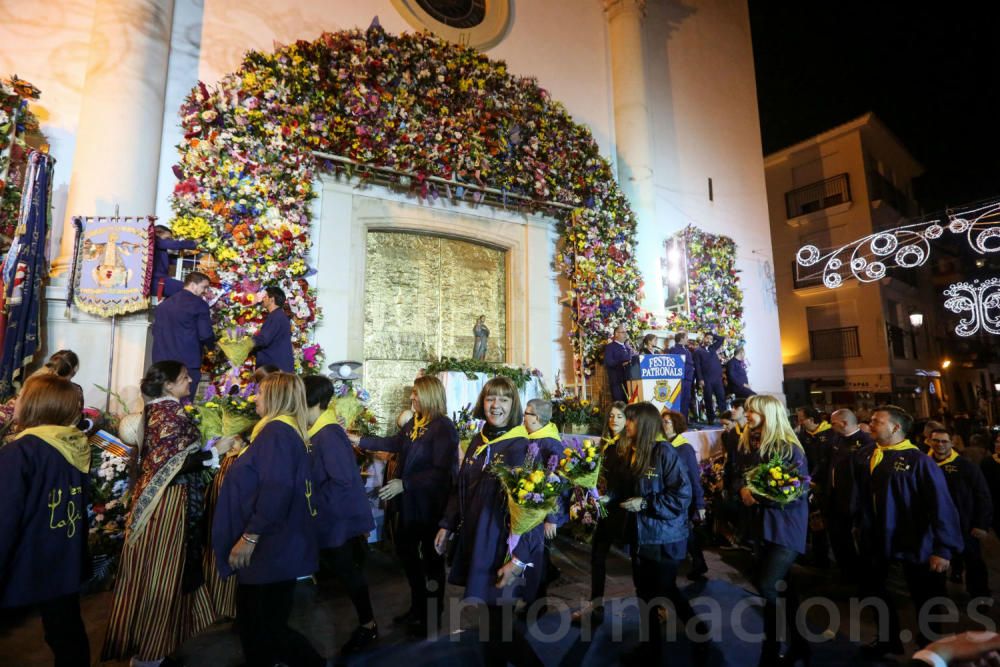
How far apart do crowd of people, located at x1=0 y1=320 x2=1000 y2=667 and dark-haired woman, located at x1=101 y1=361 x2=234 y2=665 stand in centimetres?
1

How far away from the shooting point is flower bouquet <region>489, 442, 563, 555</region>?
8.52ft

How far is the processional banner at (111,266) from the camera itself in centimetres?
588

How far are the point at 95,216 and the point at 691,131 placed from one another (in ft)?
41.0

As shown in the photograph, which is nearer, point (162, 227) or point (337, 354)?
point (162, 227)

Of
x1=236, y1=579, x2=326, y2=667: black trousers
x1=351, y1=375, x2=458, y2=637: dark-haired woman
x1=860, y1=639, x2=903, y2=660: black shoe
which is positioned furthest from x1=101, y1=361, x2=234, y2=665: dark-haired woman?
x1=860, y1=639, x2=903, y2=660: black shoe

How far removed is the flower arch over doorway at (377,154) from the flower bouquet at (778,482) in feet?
18.2

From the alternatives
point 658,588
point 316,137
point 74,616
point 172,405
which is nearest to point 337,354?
point 316,137

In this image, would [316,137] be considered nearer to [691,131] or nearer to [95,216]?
[95,216]

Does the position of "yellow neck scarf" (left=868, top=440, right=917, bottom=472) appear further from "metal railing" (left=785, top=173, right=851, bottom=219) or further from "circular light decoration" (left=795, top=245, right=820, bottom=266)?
"metal railing" (left=785, top=173, right=851, bottom=219)

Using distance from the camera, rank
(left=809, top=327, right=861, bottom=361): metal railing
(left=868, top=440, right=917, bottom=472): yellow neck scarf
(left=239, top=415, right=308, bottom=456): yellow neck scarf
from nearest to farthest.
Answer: (left=239, top=415, right=308, bottom=456): yellow neck scarf, (left=868, top=440, right=917, bottom=472): yellow neck scarf, (left=809, top=327, right=861, bottom=361): metal railing

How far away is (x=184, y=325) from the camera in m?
5.73

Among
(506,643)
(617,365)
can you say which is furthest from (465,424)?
(506,643)

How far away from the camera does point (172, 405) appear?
10.5 ft

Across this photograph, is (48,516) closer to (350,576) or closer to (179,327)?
(350,576)
